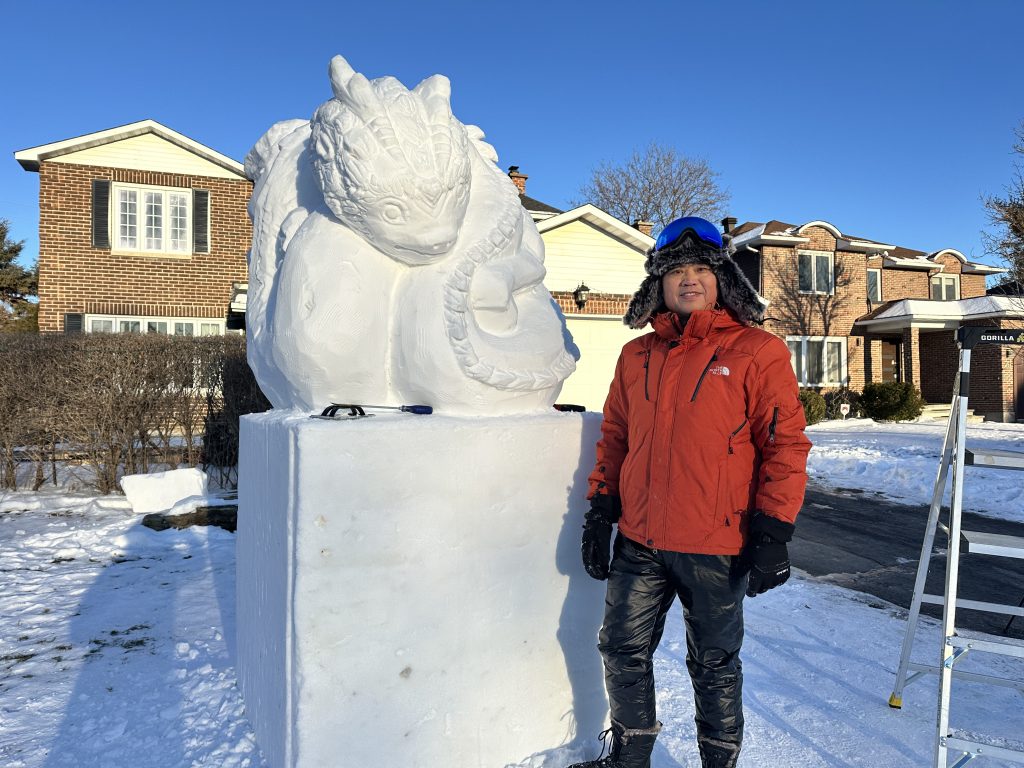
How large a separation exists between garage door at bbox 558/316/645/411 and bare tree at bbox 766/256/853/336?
32.3 ft

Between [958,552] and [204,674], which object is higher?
[958,552]

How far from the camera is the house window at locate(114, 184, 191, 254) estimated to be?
1398cm

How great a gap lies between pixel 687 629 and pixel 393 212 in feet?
5.39

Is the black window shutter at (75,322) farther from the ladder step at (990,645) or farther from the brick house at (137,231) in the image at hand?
the ladder step at (990,645)

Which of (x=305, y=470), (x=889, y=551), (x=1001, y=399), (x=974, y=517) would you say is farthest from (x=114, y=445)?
(x=1001, y=399)

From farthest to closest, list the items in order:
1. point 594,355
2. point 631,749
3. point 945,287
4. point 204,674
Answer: point 945,287, point 594,355, point 204,674, point 631,749

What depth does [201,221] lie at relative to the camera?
565 inches

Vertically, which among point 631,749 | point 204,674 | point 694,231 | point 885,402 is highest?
point 694,231

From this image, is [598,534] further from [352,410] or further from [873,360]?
[873,360]

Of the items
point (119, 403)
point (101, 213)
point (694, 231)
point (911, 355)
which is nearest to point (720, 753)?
point (694, 231)

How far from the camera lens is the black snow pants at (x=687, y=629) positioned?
1.95 metres

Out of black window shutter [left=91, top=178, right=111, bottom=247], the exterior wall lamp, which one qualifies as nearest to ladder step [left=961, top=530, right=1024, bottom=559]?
the exterior wall lamp

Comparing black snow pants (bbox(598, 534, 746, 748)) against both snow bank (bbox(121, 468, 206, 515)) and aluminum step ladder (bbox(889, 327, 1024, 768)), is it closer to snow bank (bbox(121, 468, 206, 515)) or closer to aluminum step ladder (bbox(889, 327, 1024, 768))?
aluminum step ladder (bbox(889, 327, 1024, 768))

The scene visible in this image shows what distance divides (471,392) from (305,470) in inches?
23.8
